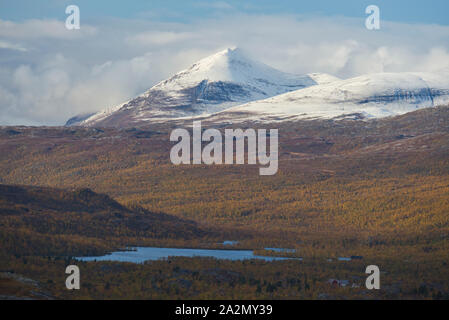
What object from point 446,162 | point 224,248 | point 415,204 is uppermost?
point 446,162

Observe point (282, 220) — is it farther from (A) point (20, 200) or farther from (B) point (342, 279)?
(B) point (342, 279)
